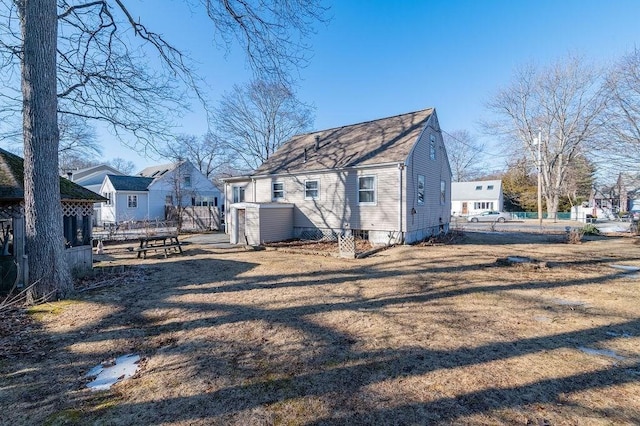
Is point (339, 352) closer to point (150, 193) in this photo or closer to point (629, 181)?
point (629, 181)

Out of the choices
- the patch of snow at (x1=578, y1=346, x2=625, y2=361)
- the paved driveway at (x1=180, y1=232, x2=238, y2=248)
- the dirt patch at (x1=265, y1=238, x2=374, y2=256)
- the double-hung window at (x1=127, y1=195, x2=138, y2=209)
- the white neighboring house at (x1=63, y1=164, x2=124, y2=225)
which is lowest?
the patch of snow at (x1=578, y1=346, x2=625, y2=361)

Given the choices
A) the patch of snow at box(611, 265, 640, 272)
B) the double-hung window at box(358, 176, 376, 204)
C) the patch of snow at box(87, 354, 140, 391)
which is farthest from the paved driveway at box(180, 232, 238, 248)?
the patch of snow at box(611, 265, 640, 272)

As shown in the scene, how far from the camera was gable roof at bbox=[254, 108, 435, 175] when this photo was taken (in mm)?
14773

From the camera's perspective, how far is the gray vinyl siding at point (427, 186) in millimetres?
14156

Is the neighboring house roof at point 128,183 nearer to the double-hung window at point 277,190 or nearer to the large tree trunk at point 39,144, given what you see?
the double-hung window at point 277,190

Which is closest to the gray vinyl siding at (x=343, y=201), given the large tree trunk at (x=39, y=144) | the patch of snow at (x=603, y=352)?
the patch of snow at (x=603, y=352)

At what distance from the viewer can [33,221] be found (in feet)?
20.6

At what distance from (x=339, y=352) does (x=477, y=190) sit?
173 feet

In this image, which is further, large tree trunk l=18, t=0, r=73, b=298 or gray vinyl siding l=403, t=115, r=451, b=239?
gray vinyl siding l=403, t=115, r=451, b=239

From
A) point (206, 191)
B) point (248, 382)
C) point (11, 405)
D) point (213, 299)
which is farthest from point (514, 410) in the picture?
point (206, 191)

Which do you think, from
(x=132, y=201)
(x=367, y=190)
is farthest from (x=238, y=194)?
(x=132, y=201)

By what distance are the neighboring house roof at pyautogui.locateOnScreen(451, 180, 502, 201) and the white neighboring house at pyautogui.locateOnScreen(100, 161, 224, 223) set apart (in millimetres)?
38985

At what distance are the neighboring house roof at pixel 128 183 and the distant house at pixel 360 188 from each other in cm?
1871

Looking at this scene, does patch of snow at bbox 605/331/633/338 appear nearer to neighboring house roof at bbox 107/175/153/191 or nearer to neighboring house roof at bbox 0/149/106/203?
neighboring house roof at bbox 0/149/106/203
